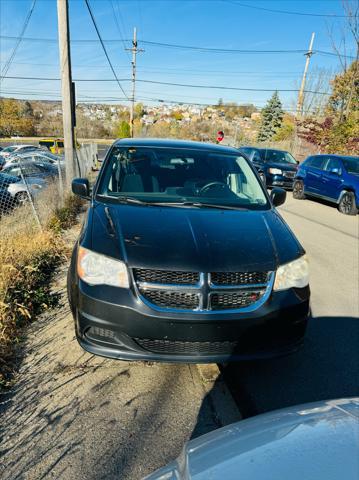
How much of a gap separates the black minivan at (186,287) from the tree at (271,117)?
169ft

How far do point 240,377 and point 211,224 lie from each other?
4.11ft

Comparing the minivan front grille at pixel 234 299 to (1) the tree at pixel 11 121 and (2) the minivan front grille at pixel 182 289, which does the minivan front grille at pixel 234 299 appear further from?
(1) the tree at pixel 11 121

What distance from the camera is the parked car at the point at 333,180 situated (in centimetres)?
1069

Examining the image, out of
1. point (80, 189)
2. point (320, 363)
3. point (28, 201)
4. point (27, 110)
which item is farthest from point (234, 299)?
point (27, 110)

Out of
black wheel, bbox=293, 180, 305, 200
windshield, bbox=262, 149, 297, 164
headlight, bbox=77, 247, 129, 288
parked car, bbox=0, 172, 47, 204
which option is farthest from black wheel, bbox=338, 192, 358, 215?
headlight, bbox=77, 247, 129, 288

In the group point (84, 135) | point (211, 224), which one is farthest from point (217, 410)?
point (84, 135)

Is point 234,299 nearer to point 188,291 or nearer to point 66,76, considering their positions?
point 188,291

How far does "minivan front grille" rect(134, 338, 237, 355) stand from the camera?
2.41 meters

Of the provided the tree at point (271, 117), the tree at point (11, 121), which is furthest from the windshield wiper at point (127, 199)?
the tree at point (271, 117)

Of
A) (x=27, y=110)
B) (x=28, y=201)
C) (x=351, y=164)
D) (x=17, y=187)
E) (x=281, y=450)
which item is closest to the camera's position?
(x=281, y=450)

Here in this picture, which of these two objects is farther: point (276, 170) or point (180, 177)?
point (276, 170)

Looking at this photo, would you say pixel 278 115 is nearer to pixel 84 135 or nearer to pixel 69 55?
pixel 84 135

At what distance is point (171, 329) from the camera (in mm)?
2344

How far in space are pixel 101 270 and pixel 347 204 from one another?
1010 centimetres
